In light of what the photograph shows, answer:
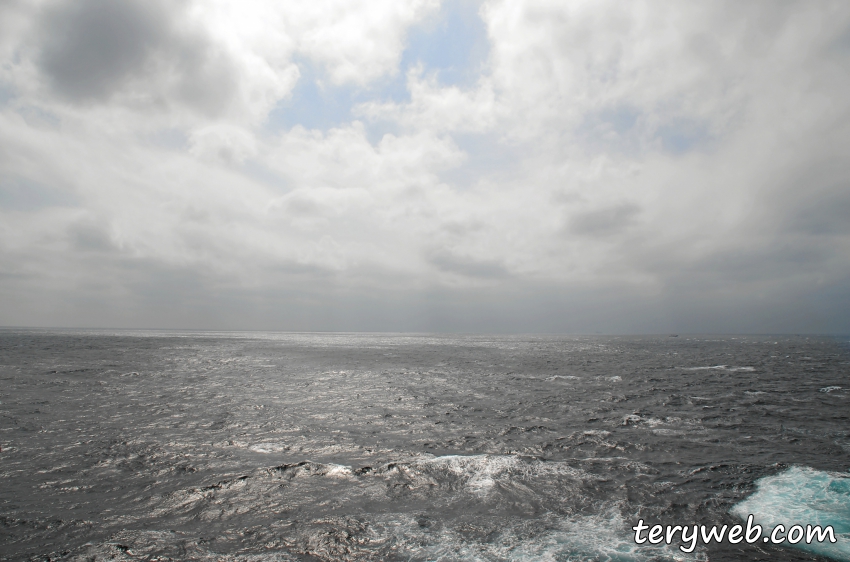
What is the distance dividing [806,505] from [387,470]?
13.5 metres

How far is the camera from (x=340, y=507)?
474 inches

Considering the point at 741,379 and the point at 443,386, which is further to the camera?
the point at 741,379

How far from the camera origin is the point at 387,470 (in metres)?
15.3

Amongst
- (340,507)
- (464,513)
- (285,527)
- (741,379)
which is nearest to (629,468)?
(464,513)

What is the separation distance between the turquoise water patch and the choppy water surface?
285mm

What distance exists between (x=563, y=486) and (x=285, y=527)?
29.6 ft

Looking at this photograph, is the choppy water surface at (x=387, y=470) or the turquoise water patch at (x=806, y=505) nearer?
the choppy water surface at (x=387, y=470)

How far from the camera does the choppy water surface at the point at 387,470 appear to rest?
10.0 meters

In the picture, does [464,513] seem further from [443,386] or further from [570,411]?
[443,386]

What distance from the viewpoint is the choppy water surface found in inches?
395

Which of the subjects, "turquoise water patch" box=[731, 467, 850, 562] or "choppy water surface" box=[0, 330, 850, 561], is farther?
"turquoise water patch" box=[731, 467, 850, 562]

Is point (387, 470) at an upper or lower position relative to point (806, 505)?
lower

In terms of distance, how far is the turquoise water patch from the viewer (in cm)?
1038

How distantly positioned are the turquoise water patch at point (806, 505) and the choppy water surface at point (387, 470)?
29 centimetres
